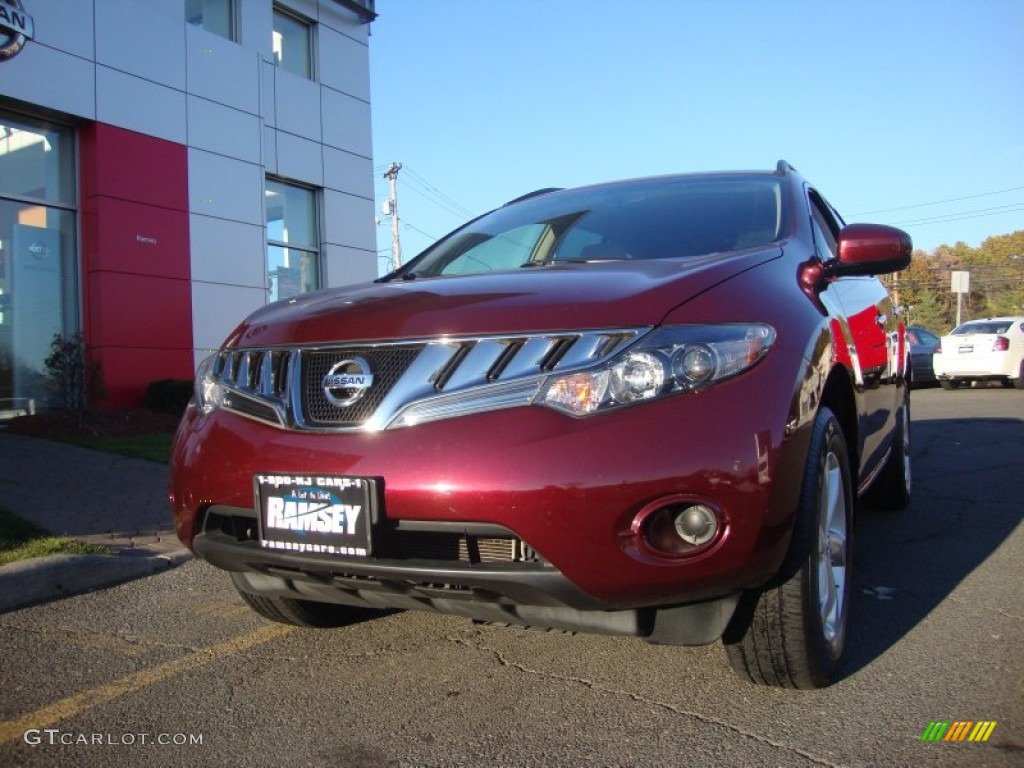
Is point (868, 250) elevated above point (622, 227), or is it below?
below

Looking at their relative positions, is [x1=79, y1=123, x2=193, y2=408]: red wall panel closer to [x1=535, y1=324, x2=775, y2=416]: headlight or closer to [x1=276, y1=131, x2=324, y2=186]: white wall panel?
[x1=276, y1=131, x2=324, y2=186]: white wall panel

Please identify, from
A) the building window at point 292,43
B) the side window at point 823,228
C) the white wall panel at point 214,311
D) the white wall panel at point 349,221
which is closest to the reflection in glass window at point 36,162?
the white wall panel at point 214,311

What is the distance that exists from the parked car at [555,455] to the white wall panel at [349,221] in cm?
1132

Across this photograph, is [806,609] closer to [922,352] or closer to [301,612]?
[301,612]

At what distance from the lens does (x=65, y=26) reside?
980 cm

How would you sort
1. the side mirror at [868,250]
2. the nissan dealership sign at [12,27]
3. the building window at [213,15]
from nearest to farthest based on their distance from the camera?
1. the side mirror at [868,250]
2. the nissan dealership sign at [12,27]
3. the building window at [213,15]

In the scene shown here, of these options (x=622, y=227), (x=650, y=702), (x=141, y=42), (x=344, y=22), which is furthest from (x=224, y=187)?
(x=650, y=702)

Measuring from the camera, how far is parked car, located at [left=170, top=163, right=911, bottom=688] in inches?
80.6

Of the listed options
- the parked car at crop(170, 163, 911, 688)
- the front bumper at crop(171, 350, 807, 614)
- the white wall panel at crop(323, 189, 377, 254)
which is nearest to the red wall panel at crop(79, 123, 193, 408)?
the white wall panel at crop(323, 189, 377, 254)

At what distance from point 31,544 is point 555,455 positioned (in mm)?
3480

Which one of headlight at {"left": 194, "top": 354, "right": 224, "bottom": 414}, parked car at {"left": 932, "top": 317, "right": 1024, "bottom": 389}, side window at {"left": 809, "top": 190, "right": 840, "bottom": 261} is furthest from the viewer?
parked car at {"left": 932, "top": 317, "right": 1024, "bottom": 389}

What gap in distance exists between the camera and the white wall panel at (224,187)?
1130 centimetres

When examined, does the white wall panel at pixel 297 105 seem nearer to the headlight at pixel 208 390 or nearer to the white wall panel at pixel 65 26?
the white wall panel at pixel 65 26

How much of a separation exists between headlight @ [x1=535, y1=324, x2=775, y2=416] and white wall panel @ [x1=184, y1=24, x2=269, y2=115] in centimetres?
1084
